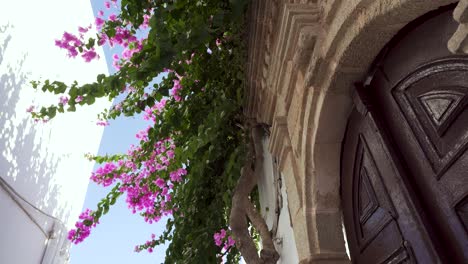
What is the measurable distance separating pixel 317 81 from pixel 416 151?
0.54m

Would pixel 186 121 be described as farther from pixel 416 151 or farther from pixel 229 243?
pixel 416 151

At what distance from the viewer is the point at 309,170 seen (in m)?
1.67

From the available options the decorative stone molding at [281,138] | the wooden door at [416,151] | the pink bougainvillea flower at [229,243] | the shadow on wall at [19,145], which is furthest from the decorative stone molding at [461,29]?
the shadow on wall at [19,145]

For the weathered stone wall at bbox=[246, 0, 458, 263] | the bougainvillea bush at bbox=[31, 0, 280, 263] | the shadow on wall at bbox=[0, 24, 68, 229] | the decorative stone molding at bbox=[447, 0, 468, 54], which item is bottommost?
the decorative stone molding at bbox=[447, 0, 468, 54]

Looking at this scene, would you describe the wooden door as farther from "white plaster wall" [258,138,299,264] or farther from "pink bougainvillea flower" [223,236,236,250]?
"pink bougainvillea flower" [223,236,236,250]

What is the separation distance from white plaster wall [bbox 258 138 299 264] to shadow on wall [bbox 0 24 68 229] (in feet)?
11.0

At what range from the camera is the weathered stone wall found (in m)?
1.19

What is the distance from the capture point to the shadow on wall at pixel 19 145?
4.17 meters

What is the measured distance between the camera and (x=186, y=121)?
2.92m

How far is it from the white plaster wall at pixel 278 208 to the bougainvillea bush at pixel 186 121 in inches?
6.9

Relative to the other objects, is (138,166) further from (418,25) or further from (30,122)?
(418,25)

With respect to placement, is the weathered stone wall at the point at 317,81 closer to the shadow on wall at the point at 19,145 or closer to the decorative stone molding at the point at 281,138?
the decorative stone molding at the point at 281,138

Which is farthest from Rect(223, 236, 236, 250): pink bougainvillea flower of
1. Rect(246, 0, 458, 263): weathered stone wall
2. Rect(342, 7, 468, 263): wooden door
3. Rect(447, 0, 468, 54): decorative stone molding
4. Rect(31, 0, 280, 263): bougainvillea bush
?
Rect(447, 0, 468, 54): decorative stone molding

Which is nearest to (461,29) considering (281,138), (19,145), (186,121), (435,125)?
(435,125)
